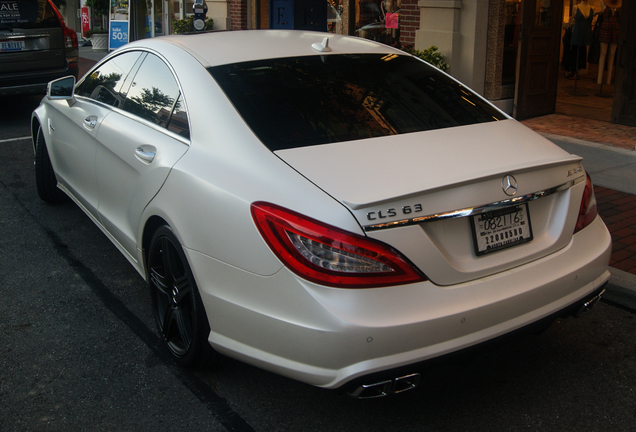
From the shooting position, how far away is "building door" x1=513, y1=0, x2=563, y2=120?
9.33 m

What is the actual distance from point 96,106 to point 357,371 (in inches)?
113

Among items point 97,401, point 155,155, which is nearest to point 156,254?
point 155,155

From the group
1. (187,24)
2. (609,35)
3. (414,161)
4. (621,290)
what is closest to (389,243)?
(414,161)

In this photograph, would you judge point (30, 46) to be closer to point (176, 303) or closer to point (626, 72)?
point (176, 303)

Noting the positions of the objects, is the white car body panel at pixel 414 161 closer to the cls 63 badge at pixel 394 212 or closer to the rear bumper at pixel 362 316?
the cls 63 badge at pixel 394 212

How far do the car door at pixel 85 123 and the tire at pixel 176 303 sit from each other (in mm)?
1168

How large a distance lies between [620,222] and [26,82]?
833cm

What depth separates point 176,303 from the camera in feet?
10.5

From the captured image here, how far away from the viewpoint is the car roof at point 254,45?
11.2 feet

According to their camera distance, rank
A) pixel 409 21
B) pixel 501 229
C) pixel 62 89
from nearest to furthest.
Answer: pixel 501 229 < pixel 62 89 < pixel 409 21

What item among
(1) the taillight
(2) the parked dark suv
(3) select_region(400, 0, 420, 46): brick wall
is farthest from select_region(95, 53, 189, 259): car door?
(3) select_region(400, 0, 420, 46): brick wall

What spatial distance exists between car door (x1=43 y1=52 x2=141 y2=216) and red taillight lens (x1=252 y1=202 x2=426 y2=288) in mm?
2188

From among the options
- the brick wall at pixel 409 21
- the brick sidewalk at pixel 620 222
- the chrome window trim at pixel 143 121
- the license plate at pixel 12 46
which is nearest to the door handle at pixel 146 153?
the chrome window trim at pixel 143 121

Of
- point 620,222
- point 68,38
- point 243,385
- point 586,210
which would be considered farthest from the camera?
point 68,38
